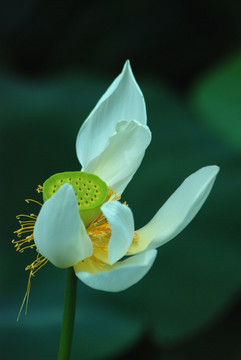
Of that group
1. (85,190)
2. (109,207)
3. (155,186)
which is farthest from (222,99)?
(109,207)

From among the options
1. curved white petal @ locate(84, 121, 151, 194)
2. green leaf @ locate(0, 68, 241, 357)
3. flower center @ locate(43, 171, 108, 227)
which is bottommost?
→ green leaf @ locate(0, 68, 241, 357)

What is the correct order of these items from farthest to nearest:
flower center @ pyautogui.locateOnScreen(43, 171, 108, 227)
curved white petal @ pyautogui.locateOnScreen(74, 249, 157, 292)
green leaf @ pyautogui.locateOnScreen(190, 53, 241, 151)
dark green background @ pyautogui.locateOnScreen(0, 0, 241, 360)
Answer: green leaf @ pyautogui.locateOnScreen(190, 53, 241, 151) < dark green background @ pyautogui.locateOnScreen(0, 0, 241, 360) < flower center @ pyautogui.locateOnScreen(43, 171, 108, 227) < curved white petal @ pyautogui.locateOnScreen(74, 249, 157, 292)

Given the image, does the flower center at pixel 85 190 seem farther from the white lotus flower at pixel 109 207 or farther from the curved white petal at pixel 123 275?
the curved white petal at pixel 123 275

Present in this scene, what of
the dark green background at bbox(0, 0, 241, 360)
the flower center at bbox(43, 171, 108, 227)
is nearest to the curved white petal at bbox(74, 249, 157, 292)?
the flower center at bbox(43, 171, 108, 227)

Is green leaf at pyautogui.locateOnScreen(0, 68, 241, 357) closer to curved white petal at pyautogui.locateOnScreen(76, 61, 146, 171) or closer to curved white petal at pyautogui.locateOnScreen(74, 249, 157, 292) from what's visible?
curved white petal at pyautogui.locateOnScreen(76, 61, 146, 171)

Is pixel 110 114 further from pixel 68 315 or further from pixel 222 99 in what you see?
pixel 222 99

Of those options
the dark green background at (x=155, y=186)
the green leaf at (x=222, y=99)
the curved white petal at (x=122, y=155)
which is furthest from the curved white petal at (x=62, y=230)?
the green leaf at (x=222, y=99)
